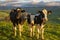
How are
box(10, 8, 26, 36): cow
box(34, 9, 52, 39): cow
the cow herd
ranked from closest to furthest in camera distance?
1. box(34, 9, 52, 39): cow
2. the cow herd
3. box(10, 8, 26, 36): cow

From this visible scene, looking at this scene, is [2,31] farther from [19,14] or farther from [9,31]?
[19,14]

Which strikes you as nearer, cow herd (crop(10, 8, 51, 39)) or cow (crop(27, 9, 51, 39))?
cow (crop(27, 9, 51, 39))

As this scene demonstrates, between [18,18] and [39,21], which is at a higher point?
[18,18]

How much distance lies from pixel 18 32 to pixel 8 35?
3.76ft

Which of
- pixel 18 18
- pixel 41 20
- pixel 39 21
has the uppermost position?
pixel 18 18

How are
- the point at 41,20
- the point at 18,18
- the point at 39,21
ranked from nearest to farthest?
1. the point at 41,20
2. the point at 39,21
3. the point at 18,18

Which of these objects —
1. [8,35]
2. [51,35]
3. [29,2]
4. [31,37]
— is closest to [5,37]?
[8,35]

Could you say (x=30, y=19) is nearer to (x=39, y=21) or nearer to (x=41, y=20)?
(x=39, y=21)

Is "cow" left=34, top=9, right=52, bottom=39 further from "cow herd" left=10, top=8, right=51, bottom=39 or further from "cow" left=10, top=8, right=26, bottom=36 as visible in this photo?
"cow" left=10, top=8, right=26, bottom=36

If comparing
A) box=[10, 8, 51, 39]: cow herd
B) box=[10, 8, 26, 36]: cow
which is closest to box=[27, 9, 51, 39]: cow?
box=[10, 8, 51, 39]: cow herd

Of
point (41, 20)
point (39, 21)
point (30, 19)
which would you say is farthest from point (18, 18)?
point (41, 20)

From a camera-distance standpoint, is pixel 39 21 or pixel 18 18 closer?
pixel 39 21

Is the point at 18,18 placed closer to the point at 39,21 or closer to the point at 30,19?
the point at 30,19

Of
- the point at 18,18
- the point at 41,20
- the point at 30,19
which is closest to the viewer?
the point at 41,20
